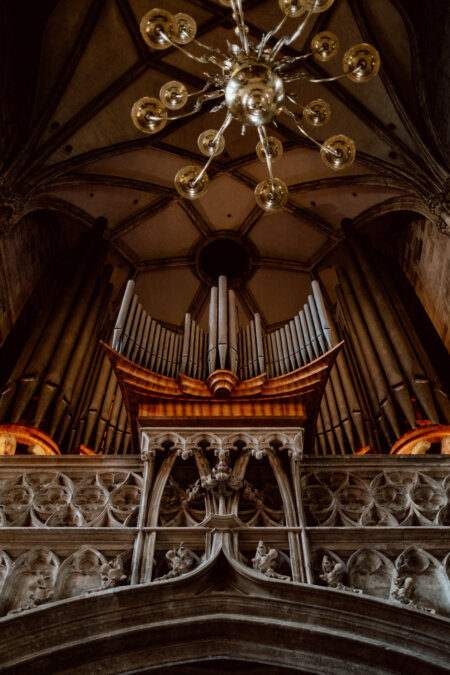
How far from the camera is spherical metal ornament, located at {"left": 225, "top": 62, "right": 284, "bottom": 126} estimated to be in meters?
5.56

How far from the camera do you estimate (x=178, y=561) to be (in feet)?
14.3

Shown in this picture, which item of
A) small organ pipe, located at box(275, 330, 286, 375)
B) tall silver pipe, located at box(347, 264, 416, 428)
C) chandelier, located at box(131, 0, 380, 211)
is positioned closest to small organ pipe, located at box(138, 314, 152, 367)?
small organ pipe, located at box(275, 330, 286, 375)

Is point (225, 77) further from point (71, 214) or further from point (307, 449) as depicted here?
point (71, 214)

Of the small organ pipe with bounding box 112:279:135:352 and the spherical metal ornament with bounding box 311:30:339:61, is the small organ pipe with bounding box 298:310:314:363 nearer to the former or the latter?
the small organ pipe with bounding box 112:279:135:352

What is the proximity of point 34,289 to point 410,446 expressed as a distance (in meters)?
7.38

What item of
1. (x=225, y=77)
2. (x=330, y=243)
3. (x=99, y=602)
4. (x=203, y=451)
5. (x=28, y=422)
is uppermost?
(x=330, y=243)

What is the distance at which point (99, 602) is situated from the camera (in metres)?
4.06

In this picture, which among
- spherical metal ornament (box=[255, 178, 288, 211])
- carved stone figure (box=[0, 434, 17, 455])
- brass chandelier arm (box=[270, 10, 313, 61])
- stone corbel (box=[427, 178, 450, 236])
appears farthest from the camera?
stone corbel (box=[427, 178, 450, 236])

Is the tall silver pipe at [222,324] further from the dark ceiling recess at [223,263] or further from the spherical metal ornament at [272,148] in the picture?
the dark ceiling recess at [223,263]

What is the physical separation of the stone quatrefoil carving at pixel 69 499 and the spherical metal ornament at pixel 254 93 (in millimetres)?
3398

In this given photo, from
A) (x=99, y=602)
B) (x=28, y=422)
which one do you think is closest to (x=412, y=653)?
(x=99, y=602)

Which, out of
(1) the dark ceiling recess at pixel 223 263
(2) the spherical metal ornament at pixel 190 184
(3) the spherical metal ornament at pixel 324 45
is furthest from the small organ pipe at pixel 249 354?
(1) the dark ceiling recess at pixel 223 263

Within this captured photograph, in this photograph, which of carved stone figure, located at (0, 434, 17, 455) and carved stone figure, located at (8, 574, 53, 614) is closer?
carved stone figure, located at (8, 574, 53, 614)

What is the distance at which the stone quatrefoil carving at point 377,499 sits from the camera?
4871mm
